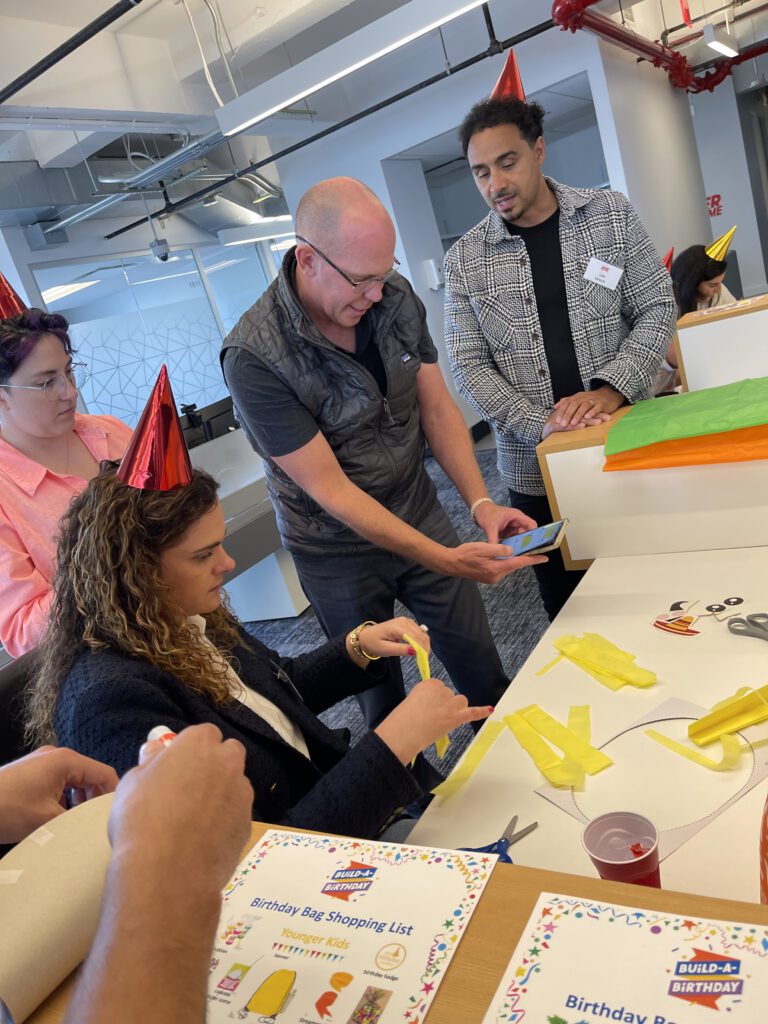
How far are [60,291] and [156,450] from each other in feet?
19.7

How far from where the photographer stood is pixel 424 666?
1.30 meters

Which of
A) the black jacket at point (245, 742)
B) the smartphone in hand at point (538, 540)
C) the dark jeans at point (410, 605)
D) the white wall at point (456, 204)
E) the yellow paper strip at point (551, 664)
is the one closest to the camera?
the black jacket at point (245, 742)

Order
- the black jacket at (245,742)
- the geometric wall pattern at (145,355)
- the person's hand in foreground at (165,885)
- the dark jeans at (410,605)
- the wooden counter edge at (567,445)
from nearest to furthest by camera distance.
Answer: the person's hand in foreground at (165,885)
the black jacket at (245,742)
the wooden counter edge at (567,445)
the dark jeans at (410,605)
the geometric wall pattern at (145,355)

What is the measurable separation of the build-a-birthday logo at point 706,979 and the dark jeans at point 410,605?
4.47ft

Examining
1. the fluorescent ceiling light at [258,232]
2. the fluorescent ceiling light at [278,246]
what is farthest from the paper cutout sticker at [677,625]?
the fluorescent ceiling light at [278,246]

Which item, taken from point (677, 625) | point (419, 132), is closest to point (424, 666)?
point (677, 625)

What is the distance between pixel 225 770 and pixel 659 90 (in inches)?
298

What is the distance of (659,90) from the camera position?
661 cm

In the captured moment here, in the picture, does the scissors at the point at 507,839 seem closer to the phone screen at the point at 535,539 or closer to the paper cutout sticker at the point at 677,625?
the paper cutout sticker at the point at 677,625

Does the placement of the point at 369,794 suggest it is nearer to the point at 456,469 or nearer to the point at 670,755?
the point at 670,755

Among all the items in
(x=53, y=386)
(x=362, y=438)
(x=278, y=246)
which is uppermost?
(x=278, y=246)

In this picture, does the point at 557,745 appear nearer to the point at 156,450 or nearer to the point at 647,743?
the point at 647,743

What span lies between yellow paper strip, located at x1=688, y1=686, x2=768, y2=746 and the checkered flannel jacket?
0.97m

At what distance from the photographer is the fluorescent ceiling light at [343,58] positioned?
339 cm
